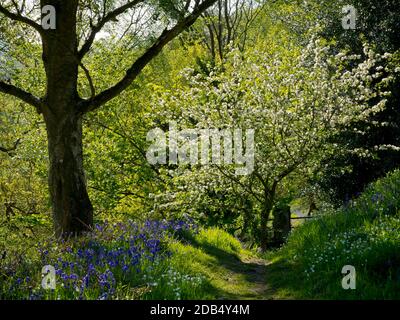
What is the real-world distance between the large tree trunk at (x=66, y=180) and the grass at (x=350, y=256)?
3.45 m

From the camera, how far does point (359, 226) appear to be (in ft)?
24.8

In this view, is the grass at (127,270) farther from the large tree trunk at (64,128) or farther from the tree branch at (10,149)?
the tree branch at (10,149)

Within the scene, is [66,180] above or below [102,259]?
above

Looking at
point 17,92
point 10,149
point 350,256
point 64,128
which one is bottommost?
point 350,256

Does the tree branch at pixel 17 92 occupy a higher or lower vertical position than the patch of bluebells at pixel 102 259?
higher

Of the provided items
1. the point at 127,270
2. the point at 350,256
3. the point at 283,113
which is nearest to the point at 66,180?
the point at 127,270

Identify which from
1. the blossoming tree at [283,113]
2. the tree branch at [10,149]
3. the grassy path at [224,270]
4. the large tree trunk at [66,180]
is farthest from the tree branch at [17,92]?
the tree branch at [10,149]

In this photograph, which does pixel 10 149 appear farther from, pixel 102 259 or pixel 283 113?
pixel 102 259

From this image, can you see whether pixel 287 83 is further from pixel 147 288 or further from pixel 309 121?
pixel 147 288

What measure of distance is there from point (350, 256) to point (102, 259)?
3.24 metres

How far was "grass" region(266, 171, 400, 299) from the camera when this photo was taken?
5.35m

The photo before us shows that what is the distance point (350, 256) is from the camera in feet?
20.0

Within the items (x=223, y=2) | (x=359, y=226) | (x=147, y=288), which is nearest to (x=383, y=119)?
(x=359, y=226)

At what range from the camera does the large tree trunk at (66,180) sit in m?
8.03
